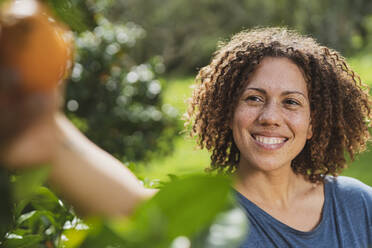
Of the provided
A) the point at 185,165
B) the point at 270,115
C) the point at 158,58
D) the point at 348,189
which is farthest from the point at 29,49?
the point at 185,165

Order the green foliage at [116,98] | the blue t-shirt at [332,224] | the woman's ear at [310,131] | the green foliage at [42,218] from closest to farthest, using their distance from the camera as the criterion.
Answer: the green foliage at [42,218] < the blue t-shirt at [332,224] < the woman's ear at [310,131] < the green foliage at [116,98]

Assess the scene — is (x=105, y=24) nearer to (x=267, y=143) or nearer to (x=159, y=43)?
(x=267, y=143)

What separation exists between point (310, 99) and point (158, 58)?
4033mm

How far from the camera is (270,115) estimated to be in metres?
2.22

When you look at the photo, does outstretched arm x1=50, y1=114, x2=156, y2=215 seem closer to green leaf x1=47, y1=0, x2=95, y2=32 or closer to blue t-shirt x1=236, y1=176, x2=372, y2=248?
green leaf x1=47, y1=0, x2=95, y2=32

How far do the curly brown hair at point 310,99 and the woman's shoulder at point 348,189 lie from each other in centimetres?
8

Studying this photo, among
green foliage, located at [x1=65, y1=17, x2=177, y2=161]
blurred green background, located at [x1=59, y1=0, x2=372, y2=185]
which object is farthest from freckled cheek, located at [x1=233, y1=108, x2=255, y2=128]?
green foliage, located at [x1=65, y1=17, x2=177, y2=161]

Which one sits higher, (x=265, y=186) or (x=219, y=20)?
(x=219, y=20)

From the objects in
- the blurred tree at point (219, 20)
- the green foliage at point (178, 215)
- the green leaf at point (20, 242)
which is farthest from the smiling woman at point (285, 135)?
the blurred tree at point (219, 20)

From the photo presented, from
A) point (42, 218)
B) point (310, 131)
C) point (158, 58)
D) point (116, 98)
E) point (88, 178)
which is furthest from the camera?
point (158, 58)

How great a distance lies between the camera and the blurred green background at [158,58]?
567cm

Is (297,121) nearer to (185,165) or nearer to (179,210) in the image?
(179,210)

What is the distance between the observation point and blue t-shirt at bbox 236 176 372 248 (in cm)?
212

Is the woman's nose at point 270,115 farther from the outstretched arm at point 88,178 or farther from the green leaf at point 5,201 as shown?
Result: the green leaf at point 5,201
